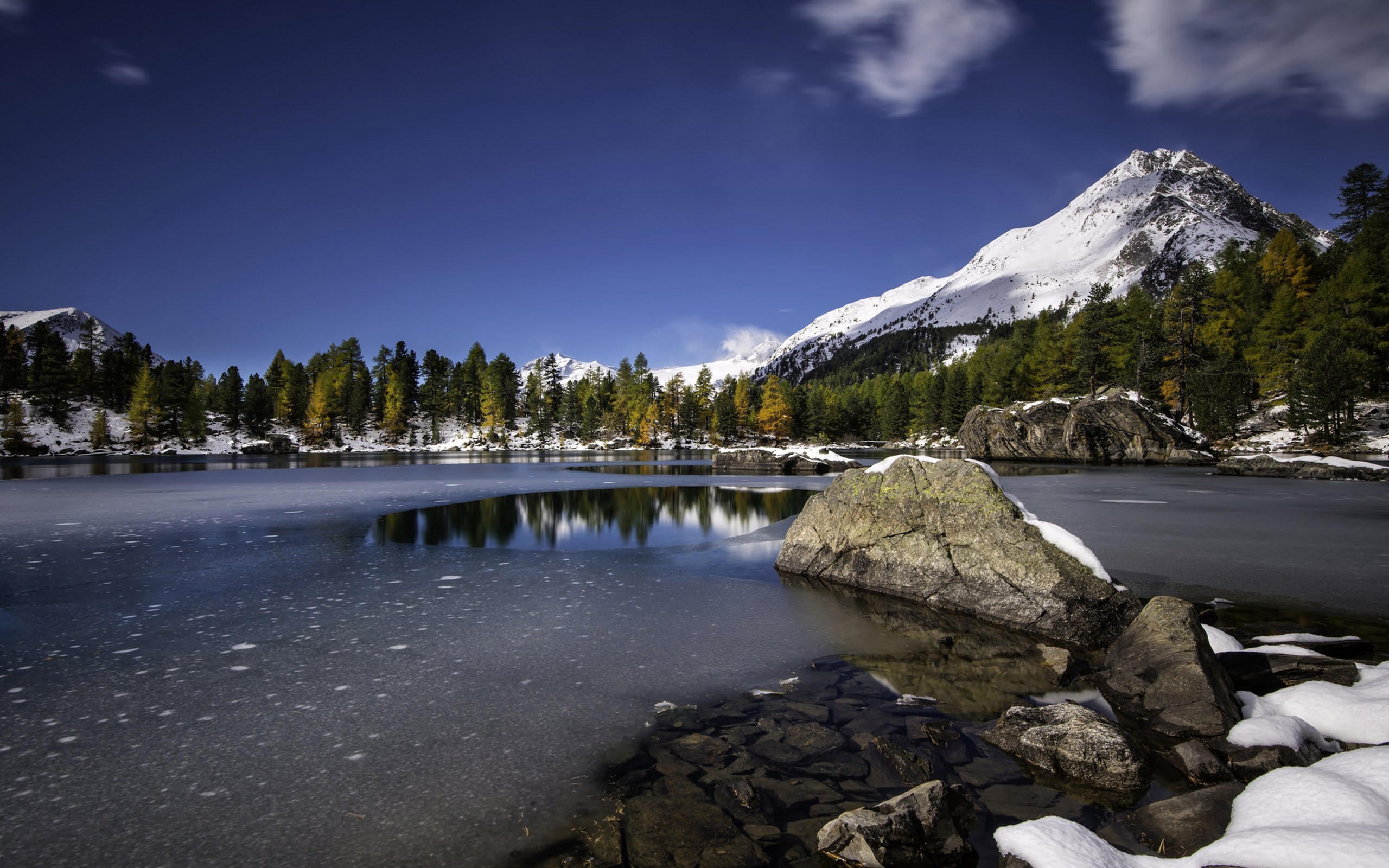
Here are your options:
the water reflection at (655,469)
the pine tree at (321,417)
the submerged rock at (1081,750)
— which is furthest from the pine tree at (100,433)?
the submerged rock at (1081,750)

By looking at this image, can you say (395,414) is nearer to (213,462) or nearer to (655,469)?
(213,462)

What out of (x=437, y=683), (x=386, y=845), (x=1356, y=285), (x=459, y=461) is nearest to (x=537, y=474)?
(x=459, y=461)

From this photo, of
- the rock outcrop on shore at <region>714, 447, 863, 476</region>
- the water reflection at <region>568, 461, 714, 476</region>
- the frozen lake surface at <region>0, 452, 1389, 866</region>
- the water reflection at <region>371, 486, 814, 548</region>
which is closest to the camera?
the frozen lake surface at <region>0, 452, 1389, 866</region>

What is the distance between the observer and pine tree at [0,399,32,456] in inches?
3169

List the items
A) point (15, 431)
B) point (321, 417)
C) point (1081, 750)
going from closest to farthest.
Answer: point (1081, 750), point (15, 431), point (321, 417)

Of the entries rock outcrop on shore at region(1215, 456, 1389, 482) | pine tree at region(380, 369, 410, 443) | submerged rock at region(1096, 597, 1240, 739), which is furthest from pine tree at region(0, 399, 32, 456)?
rock outcrop on shore at region(1215, 456, 1389, 482)

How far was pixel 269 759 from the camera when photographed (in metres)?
5.05

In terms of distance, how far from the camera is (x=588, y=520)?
68.4 feet

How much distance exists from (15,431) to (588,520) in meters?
113

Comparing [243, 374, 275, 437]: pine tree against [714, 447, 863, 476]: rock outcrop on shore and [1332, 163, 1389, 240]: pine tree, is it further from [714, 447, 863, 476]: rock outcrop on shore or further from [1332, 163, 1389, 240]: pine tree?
[1332, 163, 1389, 240]: pine tree

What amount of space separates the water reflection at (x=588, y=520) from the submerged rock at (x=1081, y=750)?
11417mm

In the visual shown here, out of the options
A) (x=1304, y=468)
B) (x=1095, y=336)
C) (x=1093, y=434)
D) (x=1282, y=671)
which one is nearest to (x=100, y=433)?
(x=1282, y=671)

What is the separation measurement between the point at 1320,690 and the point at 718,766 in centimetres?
625

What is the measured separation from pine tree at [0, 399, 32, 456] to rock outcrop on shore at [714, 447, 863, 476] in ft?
327
